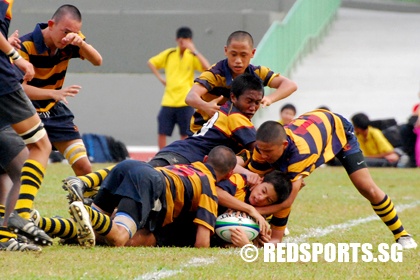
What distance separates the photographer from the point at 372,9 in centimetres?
3369

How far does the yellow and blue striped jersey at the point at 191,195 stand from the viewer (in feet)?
26.2

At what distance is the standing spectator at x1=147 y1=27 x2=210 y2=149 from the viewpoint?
17891mm

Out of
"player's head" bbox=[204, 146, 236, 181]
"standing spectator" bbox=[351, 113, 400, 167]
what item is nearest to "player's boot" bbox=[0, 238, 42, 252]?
"player's head" bbox=[204, 146, 236, 181]

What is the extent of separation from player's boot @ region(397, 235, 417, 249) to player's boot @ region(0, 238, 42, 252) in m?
2.98

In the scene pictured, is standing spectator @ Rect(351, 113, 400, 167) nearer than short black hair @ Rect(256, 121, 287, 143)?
No

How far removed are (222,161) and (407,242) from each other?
1673 mm

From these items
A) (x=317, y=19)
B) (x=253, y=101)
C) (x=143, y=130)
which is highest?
(x=253, y=101)

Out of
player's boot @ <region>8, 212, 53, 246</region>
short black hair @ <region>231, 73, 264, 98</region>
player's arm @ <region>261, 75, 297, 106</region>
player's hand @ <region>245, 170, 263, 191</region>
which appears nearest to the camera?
player's boot @ <region>8, 212, 53, 246</region>

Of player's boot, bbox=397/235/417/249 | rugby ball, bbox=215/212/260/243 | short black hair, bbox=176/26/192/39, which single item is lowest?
player's boot, bbox=397/235/417/249

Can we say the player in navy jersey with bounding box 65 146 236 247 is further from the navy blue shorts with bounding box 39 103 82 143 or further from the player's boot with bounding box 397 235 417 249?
the player's boot with bounding box 397 235 417 249

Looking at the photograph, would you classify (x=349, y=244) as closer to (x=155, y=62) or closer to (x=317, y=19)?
(x=155, y=62)

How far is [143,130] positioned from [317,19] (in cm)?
586

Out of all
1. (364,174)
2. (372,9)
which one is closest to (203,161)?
(364,174)

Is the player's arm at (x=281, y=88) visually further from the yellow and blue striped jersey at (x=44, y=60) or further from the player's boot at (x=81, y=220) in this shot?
the player's boot at (x=81, y=220)
